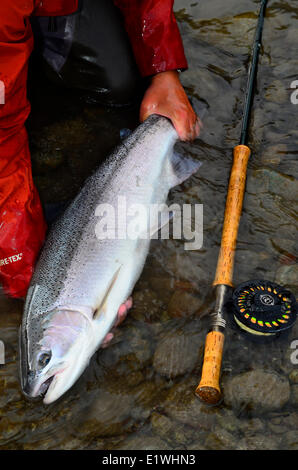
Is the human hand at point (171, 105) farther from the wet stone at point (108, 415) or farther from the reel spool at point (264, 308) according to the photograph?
the wet stone at point (108, 415)

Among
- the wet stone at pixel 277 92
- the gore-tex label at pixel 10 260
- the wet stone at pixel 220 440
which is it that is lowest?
the wet stone at pixel 220 440

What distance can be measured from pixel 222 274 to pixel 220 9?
3307 mm

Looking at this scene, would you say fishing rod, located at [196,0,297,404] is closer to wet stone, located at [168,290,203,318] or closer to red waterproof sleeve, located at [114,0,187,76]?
wet stone, located at [168,290,203,318]

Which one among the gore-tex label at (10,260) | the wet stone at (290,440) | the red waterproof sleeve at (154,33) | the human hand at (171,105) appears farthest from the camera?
the red waterproof sleeve at (154,33)

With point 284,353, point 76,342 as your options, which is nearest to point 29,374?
point 76,342

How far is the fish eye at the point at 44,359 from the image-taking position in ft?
7.98

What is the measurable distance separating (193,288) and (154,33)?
2.04 metres

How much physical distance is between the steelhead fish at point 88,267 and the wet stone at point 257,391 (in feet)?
2.49

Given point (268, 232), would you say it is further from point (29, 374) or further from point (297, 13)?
point (297, 13)

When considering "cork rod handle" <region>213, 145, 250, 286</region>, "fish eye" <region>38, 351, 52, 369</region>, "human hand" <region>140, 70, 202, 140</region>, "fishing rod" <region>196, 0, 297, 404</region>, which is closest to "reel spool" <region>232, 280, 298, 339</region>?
"fishing rod" <region>196, 0, 297, 404</region>

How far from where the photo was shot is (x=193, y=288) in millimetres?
2969

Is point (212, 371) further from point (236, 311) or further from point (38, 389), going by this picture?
point (38, 389)

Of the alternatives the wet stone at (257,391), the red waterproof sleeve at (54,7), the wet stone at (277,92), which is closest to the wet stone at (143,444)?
the wet stone at (257,391)

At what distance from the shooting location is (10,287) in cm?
293
